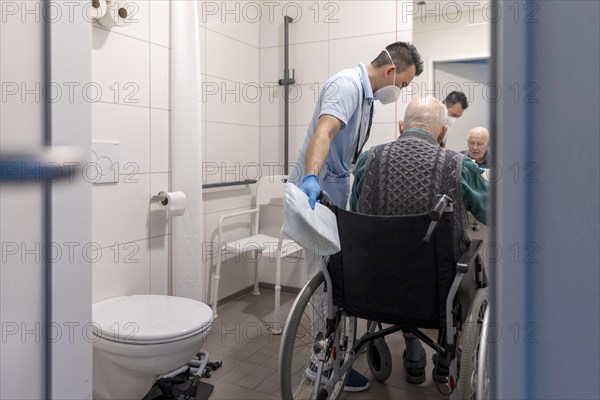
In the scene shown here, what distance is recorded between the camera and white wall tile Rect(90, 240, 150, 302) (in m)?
1.75

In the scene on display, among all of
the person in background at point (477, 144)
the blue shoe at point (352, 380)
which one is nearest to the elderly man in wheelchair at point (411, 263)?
the blue shoe at point (352, 380)

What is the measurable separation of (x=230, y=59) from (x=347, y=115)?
1189 mm

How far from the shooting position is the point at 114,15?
5.59ft

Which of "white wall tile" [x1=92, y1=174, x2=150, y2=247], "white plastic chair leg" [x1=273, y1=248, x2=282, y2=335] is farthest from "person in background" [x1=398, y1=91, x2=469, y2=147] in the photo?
"white wall tile" [x1=92, y1=174, x2=150, y2=247]

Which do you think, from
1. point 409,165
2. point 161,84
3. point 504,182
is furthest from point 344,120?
point 504,182

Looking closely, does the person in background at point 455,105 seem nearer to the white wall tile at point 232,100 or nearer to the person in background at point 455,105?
Result: the person in background at point 455,105

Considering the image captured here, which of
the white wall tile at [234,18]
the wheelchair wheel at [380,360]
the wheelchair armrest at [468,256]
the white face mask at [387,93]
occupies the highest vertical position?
the white wall tile at [234,18]

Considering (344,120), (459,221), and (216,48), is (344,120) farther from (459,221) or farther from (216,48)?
(216,48)

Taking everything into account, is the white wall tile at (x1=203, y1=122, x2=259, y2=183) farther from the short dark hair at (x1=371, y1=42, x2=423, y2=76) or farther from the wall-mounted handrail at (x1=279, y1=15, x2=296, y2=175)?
the short dark hair at (x1=371, y1=42, x2=423, y2=76)

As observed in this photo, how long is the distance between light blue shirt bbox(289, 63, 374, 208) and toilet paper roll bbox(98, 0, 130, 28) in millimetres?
839

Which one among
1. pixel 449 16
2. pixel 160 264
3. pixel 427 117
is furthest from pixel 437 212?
pixel 449 16

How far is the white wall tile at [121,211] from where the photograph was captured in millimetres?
1755

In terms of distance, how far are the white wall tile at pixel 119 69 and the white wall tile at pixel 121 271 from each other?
0.61m

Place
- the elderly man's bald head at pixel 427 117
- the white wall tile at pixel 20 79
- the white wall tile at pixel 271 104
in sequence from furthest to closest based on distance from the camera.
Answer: the white wall tile at pixel 271 104
the elderly man's bald head at pixel 427 117
the white wall tile at pixel 20 79
